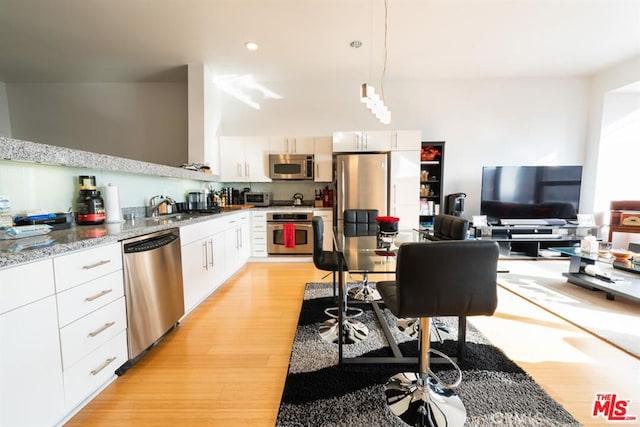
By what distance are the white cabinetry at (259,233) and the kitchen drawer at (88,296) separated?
104 inches

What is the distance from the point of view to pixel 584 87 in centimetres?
438

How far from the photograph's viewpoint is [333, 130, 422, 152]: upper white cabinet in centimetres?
405

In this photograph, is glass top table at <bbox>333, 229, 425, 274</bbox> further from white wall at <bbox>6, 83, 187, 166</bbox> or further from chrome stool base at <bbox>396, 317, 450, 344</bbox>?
white wall at <bbox>6, 83, 187, 166</bbox>

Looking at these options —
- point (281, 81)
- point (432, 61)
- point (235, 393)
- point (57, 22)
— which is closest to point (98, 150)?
point (57, 22)

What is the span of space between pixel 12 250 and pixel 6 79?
5.65 meters

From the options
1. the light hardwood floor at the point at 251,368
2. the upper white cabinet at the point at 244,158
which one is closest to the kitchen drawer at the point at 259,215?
the upper white cabinet at the point at 244,158

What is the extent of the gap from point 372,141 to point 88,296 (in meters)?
3.82

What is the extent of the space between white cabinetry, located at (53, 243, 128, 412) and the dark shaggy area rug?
3.53ft

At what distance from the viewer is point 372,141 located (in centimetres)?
411

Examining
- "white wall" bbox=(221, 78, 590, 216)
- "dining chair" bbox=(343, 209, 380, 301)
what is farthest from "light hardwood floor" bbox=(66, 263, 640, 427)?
"white wall" bbox=(221, 78, 590, 216)

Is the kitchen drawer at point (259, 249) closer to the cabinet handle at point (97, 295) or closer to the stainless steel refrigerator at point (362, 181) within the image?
the stainless steel refrigerator at point (362, 181)

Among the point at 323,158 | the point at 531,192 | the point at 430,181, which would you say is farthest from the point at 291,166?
the point at 531,192

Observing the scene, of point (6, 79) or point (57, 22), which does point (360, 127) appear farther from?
point (6, 79)

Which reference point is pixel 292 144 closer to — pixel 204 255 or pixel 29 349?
pixel 204 255
